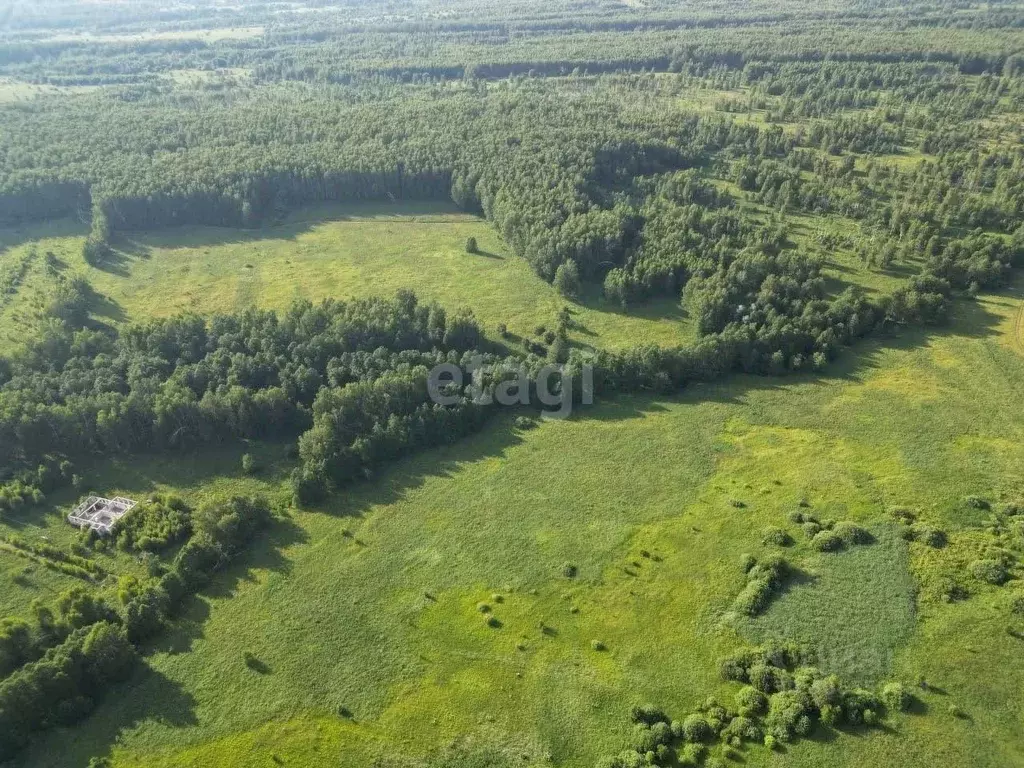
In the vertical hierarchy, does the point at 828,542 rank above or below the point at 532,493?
above

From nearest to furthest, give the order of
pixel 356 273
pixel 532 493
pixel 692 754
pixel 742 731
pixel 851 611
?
pixel 692 754, pixel 742 731, pixel 851 611, pixel 532 493, pixel 356 273

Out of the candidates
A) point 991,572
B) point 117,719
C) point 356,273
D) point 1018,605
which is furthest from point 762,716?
point 356,273

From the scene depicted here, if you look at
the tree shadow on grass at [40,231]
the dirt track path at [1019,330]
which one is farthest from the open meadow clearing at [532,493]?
the tree shadow on grass at [40,231]

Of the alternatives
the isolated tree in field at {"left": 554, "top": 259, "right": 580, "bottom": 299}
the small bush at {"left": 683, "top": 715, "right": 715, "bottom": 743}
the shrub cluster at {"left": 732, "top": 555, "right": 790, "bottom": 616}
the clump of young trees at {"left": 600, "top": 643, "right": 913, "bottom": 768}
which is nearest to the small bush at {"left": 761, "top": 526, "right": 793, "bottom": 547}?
the shrub cluster at {"left": 732, "top": 555, "right": 790, "bottom": 616}

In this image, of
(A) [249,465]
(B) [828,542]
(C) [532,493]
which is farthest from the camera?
(A) [249,465]

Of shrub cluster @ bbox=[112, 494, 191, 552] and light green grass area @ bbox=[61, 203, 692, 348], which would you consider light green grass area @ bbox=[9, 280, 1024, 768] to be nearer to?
shrub cluster @ bbox=[112, 494, 191, 552]

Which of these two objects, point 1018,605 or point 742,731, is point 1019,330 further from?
point 742,731
